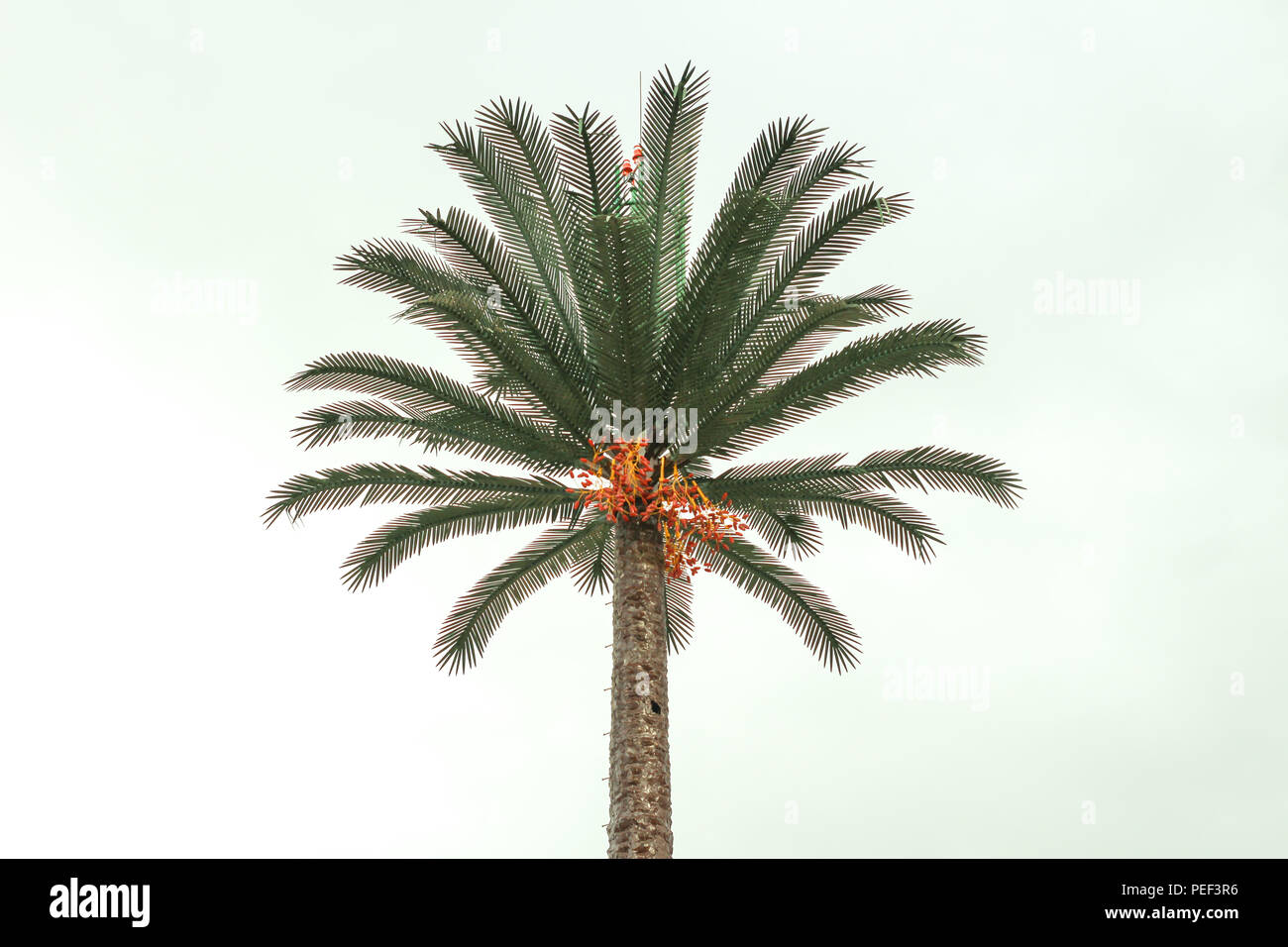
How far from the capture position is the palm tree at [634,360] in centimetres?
1076

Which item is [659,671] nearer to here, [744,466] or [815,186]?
[744,466]

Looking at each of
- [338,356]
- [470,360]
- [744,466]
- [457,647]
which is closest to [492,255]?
[470,360]

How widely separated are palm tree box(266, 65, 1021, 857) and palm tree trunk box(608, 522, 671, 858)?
25 millimetres

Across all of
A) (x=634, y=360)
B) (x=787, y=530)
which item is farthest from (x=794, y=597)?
(x=634, y=360)

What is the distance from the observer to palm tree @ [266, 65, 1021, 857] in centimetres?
1076

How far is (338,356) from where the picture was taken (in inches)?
440

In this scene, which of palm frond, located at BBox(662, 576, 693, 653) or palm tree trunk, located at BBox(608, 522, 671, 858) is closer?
palm tree trunk, located at BBox(608, 522, 671, 858)

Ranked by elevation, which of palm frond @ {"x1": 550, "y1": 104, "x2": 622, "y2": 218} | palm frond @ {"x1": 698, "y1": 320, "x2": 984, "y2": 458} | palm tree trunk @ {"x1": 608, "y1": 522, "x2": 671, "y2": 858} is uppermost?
palm frond @ {"x1": 550, "y1": 104, "x2": 622, "y2": 218}

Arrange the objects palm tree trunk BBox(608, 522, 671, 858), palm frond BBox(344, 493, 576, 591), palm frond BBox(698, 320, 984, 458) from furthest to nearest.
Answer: palm frond BBox(344, 493, 576, 591)
palm frond BBox(698, 320, 984, 458)
palm tree trunk BBox(608, 522, 671, 858)

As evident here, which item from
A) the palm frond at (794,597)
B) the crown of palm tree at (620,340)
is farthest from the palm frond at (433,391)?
the palm frond at (794,597)

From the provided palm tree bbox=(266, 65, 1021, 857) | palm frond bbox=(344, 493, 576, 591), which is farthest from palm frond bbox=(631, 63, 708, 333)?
palm frond bbox=(344, 493, 576, 591)

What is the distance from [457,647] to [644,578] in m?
2.54

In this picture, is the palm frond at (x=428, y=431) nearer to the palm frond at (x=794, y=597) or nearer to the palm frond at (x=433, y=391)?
the palm frond at (x=433, y=391)

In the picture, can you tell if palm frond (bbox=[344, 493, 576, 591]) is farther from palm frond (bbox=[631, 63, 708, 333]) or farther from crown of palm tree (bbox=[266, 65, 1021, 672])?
palm frond (bbox=[631, 63, 708, 333])
